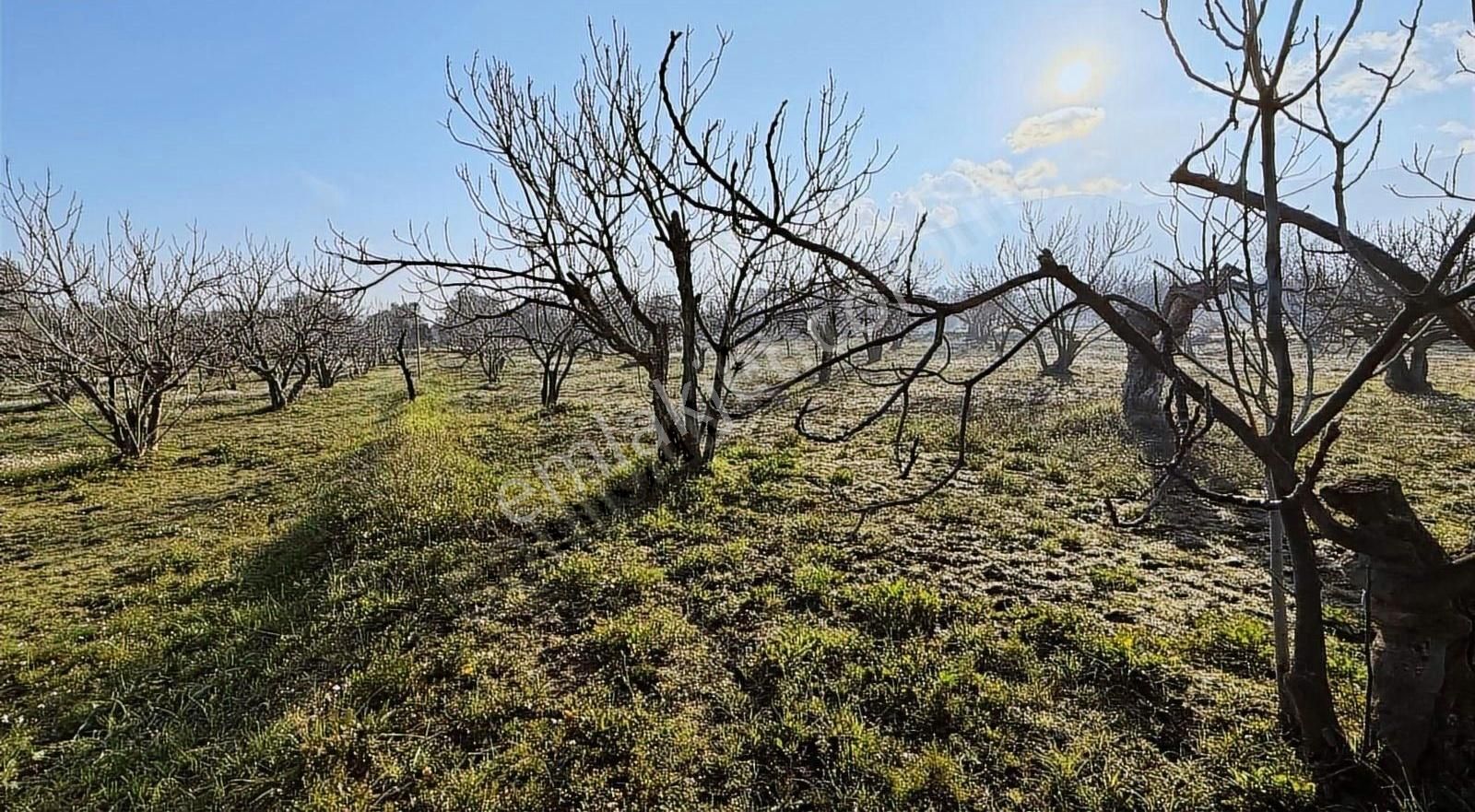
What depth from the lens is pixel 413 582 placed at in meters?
4.36

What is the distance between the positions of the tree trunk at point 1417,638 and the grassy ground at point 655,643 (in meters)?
0.48

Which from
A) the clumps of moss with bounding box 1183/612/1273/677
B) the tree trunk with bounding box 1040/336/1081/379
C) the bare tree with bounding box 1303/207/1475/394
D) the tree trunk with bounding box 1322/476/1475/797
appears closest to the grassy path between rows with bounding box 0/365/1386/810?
the clumps of moss with bounding box 1183/612/1273/677

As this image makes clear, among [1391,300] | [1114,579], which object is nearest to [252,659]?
[1114,579]

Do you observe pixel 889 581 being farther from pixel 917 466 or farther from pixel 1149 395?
pixel 1149 395

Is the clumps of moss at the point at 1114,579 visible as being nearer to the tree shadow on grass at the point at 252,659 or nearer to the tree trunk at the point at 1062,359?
the tree shadow on grass at the point at 252,659

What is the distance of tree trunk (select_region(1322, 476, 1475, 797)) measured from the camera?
1.71 metres

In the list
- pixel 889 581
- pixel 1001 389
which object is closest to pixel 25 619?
pixel 889 581

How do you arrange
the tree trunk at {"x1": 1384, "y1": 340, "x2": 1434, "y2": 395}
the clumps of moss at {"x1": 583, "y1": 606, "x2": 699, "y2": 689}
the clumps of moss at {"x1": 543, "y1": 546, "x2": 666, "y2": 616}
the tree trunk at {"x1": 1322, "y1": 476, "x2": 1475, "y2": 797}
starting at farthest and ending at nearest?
the tree trunk at {"x1": 1384, "y1": 340, "x2": 1434, "y2": 395}
the clumps of moss at {"x1": 543, "y1": 546, "x2": 666, "y2": 616}
the clumps of moss at {"x1": 583, "y1": 606, "x2": 699, "y2": 689}
the tree trunk at {"x1": 1322, "y1": 476, "x2": 1475, "y2": 797}

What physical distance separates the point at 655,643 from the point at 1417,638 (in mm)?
2969

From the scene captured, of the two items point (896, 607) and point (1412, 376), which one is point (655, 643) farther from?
point (1412, 376)

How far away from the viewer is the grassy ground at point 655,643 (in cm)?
252

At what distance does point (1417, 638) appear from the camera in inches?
69.3

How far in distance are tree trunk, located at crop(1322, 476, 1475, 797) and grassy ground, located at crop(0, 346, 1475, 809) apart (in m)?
0.48

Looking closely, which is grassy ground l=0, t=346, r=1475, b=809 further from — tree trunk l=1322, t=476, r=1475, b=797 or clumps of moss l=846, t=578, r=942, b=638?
tree trunk l=1322, t=476, r=1475, b=797
